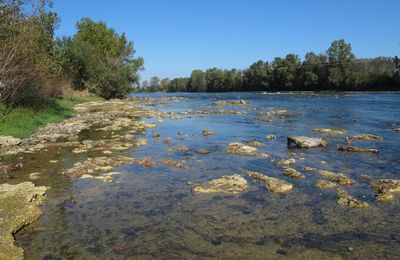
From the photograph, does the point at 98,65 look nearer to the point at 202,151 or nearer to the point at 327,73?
the point at 202,151

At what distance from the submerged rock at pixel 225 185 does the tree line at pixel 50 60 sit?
16.0 metres

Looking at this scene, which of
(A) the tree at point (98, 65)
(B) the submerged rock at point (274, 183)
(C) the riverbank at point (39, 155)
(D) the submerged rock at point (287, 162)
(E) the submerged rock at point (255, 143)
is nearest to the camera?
(C) the riverbank at point (39, 155)

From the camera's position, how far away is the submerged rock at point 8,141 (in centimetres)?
2002

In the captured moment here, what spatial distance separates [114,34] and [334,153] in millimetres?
97304

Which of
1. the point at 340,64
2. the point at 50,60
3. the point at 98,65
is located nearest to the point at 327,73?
the point at 340,64

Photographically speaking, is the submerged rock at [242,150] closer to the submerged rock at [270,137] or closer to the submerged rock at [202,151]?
the submerged rock at [202,151]

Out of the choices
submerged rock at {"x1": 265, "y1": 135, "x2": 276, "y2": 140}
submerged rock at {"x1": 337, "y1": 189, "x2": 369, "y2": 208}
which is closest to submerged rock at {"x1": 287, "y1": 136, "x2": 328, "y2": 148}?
submerged rock at {"x1": 265, "y1": 135, "x2": 276, "y2": 140}

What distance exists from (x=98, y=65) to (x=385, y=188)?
76.0m

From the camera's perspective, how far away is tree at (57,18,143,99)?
78312 millimetres

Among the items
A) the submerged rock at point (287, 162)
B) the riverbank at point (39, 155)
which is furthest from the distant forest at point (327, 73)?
the submerged rock at point (287, 162)

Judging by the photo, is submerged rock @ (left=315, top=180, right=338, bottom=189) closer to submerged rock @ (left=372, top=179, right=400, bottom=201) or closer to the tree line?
submerged rock @ (left=372, top=179, right=400, bottom=201)

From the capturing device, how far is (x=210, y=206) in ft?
35.8

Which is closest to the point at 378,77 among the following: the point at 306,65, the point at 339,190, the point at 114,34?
the point at 306,65

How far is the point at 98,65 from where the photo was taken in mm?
81375
